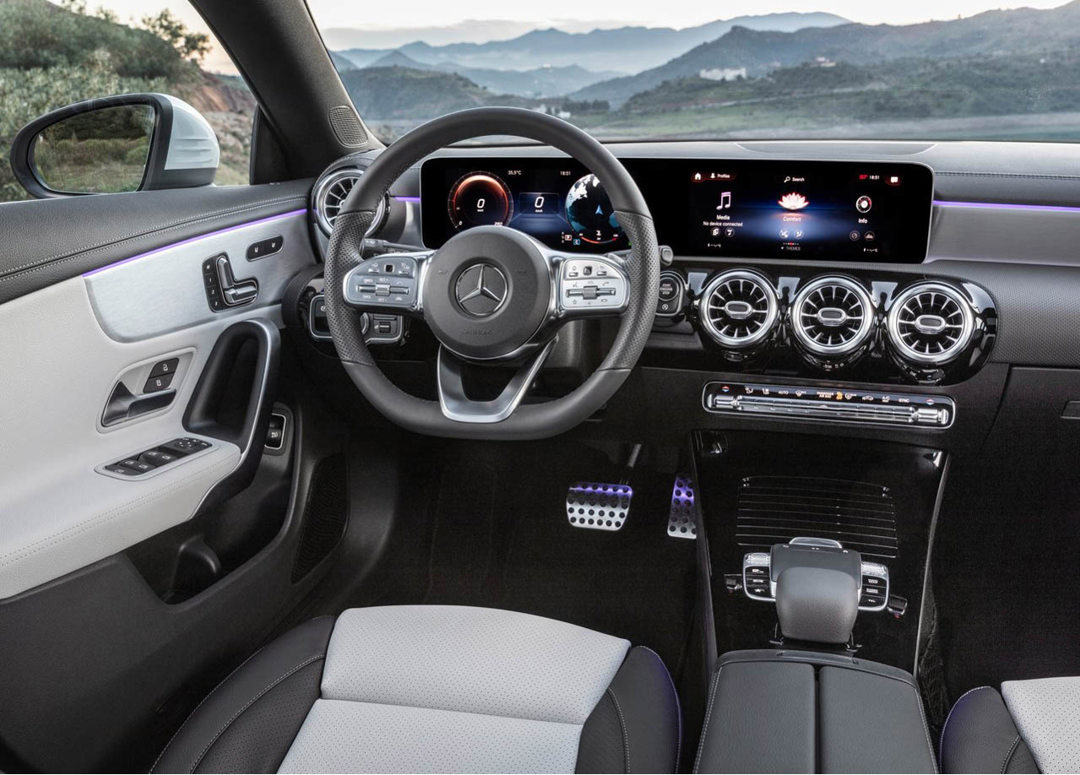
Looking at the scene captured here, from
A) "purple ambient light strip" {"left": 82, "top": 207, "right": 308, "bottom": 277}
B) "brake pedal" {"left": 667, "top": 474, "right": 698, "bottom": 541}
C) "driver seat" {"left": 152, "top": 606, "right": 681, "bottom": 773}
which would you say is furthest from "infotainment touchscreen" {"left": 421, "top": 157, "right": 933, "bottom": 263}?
"driver seat" {"left": 152, "top": 606, "right": 681, "bottom": 773}

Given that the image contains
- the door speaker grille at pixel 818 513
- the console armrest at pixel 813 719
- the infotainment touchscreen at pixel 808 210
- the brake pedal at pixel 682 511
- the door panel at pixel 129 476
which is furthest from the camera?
the brake pedal at pixel 682 511

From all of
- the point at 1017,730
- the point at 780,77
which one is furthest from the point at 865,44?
the point at 1017,730

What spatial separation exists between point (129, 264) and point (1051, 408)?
1.89m

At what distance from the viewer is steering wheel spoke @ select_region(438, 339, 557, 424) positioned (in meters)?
1.62

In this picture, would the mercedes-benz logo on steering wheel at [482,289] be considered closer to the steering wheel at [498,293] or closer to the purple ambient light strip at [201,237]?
the steering wheel at [498,293]

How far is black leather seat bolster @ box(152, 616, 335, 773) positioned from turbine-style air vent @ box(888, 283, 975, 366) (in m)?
1.26

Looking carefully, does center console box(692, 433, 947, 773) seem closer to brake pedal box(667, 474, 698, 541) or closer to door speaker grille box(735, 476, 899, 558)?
door speaker grille box(735, 476, 899, 558)

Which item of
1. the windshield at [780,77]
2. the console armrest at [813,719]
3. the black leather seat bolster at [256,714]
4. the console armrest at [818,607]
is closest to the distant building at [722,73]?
the windshield at [780,77]

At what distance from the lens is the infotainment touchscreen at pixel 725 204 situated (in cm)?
187

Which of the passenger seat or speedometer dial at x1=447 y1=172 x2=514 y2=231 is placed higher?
speedometer dial at x1=447 y1=172 x2=514 y2=231

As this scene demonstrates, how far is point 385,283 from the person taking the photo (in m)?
1.65

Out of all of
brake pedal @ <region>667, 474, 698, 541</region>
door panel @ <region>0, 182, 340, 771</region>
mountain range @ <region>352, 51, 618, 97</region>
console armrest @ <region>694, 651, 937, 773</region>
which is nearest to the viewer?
console armrest @ <region>694, 651, 937, 773</region>

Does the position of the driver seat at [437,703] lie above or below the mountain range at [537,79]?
below

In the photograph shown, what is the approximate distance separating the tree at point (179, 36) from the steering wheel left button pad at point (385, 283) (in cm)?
87
